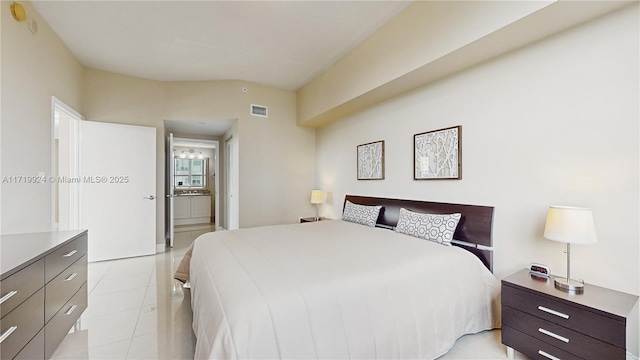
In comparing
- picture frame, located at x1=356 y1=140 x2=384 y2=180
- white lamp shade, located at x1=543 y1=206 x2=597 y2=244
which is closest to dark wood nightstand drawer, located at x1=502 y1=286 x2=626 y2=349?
white lamp shade, located at x1=543 y1=206 x2=597 y2=244

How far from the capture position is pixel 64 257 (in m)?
1.87

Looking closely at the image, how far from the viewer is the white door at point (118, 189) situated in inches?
152

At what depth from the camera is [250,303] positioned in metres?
1.23

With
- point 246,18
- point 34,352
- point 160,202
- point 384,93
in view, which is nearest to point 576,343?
point 384,93

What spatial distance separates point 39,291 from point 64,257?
1.25 ft

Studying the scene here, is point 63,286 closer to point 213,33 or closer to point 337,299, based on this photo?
point 337,299

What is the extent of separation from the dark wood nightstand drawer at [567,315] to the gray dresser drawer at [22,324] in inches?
113

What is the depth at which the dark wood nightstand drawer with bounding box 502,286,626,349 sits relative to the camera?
4.48 feet

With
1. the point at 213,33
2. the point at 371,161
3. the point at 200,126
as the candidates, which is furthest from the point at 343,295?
the point at 200,126

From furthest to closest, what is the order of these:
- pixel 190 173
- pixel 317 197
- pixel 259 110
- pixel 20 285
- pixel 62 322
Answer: pixel 190 173, pixel 317 197, pixel 259 110, pixel 62 322, pixel 20 285

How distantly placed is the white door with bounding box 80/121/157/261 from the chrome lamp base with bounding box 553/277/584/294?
4.99 m

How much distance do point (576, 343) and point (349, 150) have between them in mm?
3221

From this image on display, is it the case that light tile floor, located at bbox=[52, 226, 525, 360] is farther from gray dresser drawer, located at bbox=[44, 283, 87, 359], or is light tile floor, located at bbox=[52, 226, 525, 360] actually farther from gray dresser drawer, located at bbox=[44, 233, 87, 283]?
gray dresser drawer, located at bbox=[44, 233, 87, 283]

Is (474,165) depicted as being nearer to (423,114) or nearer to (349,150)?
(423,114)
